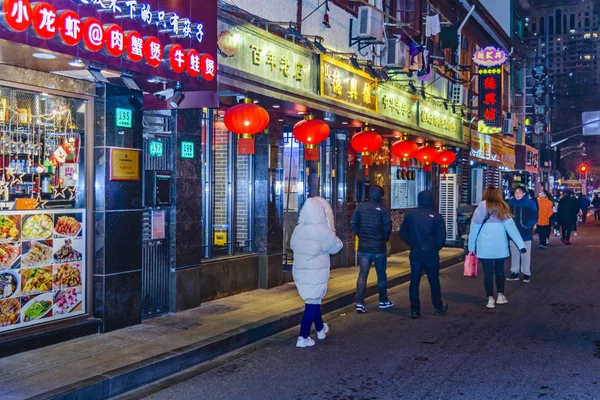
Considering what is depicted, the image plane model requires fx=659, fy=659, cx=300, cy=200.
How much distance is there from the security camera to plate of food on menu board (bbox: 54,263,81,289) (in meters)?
2.39

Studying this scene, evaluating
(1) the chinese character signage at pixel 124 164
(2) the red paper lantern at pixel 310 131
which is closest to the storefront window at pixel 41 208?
(1) the chinese character signage at pixel 124 164

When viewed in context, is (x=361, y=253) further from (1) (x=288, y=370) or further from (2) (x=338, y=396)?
(2) (x=338, y=396)

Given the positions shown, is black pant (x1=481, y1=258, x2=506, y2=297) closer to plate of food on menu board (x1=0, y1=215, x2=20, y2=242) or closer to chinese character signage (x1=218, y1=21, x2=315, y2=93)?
chinese character signage (x1=218, y1=21, x2=315, y2=93)

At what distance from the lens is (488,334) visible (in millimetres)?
8625

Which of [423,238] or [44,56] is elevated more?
[44,56]

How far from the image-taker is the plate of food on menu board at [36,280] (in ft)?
24.4

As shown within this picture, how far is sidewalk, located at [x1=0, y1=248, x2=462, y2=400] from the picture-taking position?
19.9ft

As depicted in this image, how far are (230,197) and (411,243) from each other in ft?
11.4

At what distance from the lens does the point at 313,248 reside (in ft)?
25.5

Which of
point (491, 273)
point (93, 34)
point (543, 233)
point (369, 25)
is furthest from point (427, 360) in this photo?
point (543, 233)

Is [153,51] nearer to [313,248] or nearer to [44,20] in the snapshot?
[44,20]

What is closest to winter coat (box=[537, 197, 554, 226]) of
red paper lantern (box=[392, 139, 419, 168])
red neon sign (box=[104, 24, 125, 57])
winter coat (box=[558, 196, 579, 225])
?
winter coat (box=[558, 196, 579, 225])

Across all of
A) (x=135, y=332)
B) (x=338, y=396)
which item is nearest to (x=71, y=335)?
(x=135, y=332)

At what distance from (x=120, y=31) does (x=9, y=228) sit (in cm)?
247
